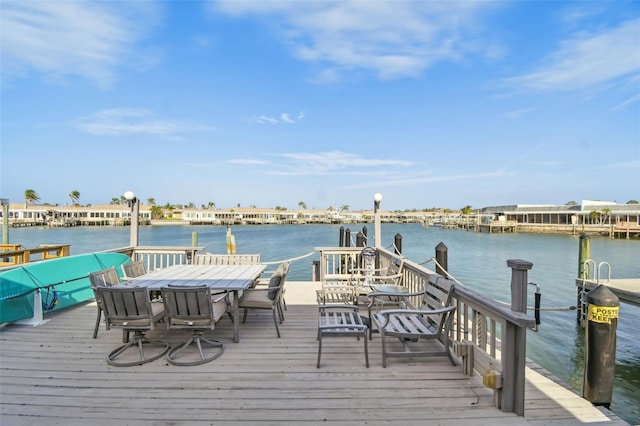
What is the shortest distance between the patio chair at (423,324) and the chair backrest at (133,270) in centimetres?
343

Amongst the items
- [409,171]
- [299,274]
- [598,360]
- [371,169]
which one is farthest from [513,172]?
[598,360]

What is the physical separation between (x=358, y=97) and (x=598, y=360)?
13.4 m

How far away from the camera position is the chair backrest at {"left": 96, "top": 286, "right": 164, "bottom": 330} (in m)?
3.11

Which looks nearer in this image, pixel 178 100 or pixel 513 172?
pixel 178 100

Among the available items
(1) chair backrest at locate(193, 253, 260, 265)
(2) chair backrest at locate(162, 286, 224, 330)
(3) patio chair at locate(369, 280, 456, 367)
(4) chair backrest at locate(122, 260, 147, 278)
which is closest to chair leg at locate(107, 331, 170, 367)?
(2) chair backrest at locate(162, 286, 224, 330)

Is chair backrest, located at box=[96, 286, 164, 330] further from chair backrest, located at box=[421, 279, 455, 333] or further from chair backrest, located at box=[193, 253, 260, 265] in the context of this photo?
chair backrest, located at box=[421, 279, 455, 333]

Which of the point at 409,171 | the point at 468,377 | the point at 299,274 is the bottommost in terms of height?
the point at 299,274

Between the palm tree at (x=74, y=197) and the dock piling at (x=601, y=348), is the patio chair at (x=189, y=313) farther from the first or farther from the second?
the palm tree at (x=74, y=197)

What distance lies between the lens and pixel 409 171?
28.6 meters

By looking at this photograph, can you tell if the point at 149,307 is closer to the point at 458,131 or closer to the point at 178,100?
the point at 178,100

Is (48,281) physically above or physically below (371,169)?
below

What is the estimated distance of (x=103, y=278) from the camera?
375 centimetres

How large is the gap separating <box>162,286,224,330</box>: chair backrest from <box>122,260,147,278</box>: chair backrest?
1599 mm

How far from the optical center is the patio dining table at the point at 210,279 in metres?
3.65
